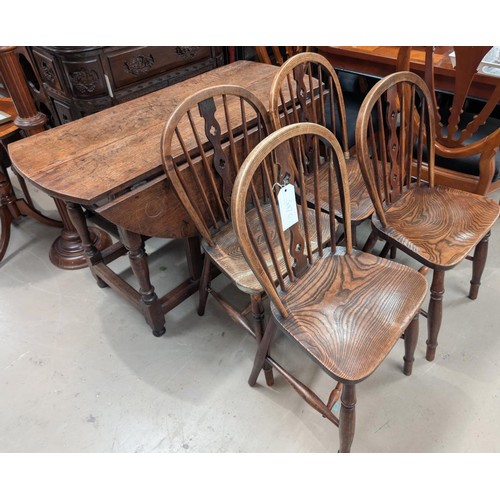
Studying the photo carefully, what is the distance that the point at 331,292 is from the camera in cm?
124

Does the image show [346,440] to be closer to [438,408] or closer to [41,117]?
[438,408]

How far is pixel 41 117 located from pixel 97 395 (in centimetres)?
113

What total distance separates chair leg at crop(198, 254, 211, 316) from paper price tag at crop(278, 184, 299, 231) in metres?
0.56

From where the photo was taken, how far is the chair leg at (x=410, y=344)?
1.39 meters

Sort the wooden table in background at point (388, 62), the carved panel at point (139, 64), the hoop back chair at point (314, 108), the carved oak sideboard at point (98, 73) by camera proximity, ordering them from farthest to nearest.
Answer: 1. the carved panel at point (139, 64)
2. the carved oak sideboard at point (98, 73)
3. the wooden table in background at point (388, 62)
4. the hoop back chair at point (314, 108)

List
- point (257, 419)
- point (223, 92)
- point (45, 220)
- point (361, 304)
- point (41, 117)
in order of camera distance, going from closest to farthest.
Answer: point (361, 304) → point (223, 92) → point (257, 419) → point (41, 117) → point (45, 220)

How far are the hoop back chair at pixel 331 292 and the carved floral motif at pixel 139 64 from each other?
4.48ft

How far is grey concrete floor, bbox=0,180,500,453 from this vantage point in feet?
4.66

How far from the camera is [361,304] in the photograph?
1.20 m

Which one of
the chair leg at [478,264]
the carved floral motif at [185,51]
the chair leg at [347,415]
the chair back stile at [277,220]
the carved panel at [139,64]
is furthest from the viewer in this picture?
the carved floral motif at [185,51]

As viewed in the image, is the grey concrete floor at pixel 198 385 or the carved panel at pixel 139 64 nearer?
the grey concrete floor at pixel 198 385

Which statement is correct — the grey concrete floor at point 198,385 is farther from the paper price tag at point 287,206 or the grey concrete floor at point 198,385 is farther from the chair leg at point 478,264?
the paper price tag at point 287,206

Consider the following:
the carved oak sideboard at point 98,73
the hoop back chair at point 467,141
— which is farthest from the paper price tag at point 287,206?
the carved oak sideboard at point 98,73

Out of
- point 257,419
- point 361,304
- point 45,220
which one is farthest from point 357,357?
point 45,220
